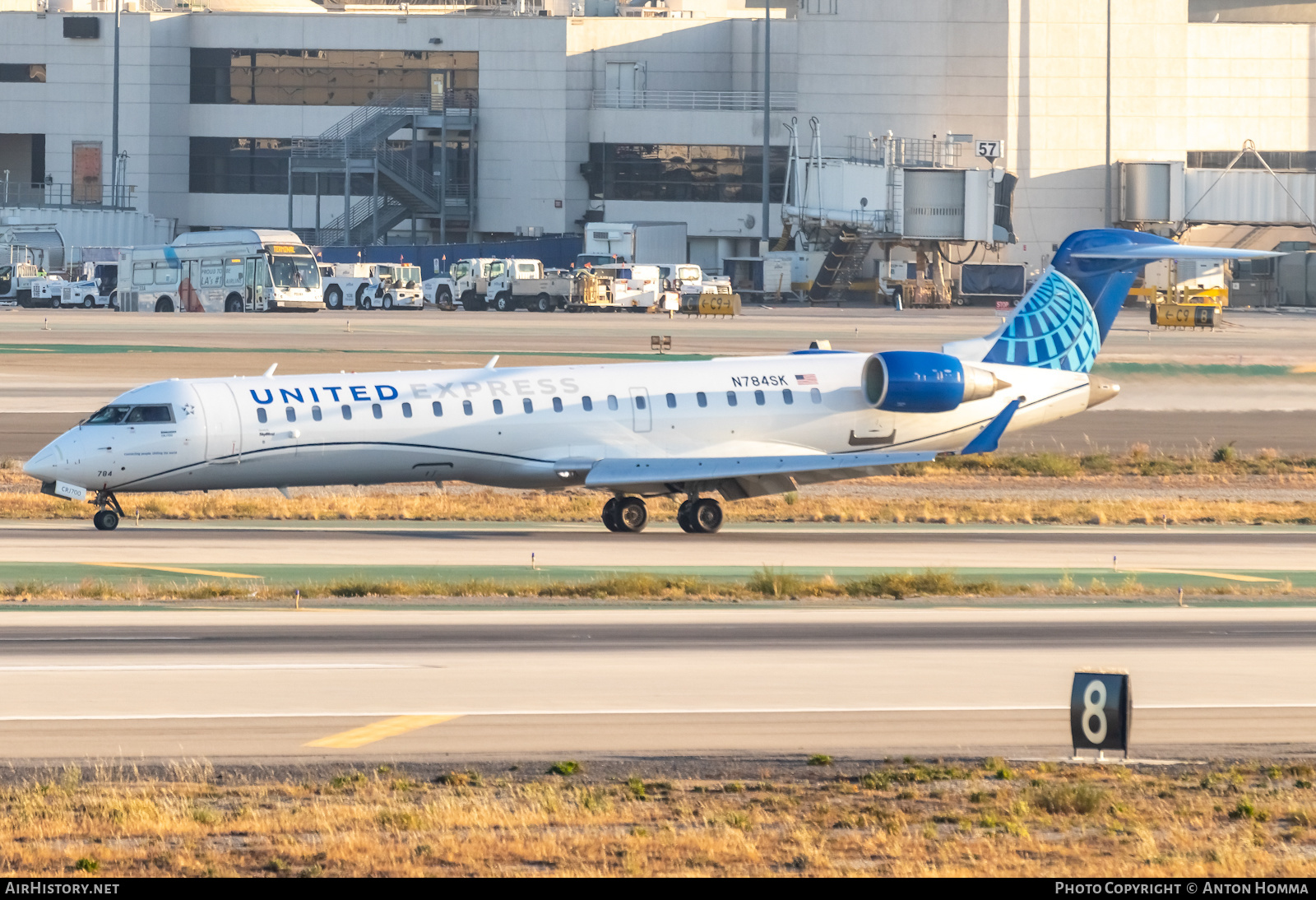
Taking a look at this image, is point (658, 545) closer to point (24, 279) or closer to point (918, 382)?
point (918, 382)

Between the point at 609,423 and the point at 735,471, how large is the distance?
2.64m

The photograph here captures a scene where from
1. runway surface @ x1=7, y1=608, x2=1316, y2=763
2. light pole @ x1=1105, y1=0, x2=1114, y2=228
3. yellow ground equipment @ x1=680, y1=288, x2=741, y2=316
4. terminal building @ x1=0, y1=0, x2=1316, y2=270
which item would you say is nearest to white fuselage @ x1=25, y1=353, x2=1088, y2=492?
runway surface @ x1=7, y1=608, x2=1316, y2=763

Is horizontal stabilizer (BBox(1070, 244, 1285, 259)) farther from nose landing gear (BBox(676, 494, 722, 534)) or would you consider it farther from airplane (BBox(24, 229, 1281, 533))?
nose landing gear (BBox(676, 494, 722, 534))

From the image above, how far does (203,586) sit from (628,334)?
183 feet

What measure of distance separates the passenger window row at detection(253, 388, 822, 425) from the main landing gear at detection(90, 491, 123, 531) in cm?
155

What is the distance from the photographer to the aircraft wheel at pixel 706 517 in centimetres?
3628

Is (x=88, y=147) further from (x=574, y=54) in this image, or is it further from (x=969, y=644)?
(x=969, y=644)

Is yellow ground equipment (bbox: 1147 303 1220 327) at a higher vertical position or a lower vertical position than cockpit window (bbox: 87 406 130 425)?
higher

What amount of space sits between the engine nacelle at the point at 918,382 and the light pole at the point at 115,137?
89642mm

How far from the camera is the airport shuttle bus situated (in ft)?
306

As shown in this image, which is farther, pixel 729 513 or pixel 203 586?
pixel 729 513

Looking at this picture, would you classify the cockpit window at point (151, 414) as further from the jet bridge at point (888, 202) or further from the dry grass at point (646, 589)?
the jet bridge at point (888, 202)

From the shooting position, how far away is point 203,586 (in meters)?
27.2

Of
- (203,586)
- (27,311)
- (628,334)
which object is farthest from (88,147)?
(203,586)
